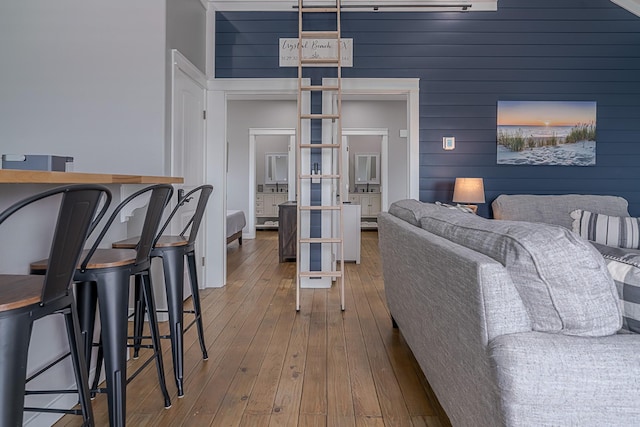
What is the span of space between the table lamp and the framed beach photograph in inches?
21.6

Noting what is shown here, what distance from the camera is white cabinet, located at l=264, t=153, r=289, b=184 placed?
10070 mm

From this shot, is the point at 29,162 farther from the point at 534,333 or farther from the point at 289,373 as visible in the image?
the point at 534,333

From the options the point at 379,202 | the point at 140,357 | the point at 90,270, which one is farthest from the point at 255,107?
the point at 90,270

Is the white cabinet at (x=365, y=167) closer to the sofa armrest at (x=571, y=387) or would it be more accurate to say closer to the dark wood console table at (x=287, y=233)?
the dark wood console table at (x=287, y=233)

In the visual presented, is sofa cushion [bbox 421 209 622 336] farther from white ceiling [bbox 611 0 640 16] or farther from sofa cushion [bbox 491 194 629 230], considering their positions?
white ceiling [bbox 611 0 640 16]

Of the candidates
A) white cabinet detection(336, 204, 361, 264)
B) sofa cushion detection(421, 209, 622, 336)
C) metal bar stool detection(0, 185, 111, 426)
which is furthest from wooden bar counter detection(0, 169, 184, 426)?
white cabinet detection(336, 204, 361, 264)

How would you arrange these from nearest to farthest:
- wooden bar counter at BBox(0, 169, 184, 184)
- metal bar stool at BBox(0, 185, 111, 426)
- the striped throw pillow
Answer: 1. metal bar stool at BBox(0, 185, 111, 426)
2. wooden bar counter at BBox(0, 169, 184, 184)
3. the striped throw pillow

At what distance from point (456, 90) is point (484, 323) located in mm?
3706

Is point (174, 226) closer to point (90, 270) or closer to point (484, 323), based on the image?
point (90, 270)

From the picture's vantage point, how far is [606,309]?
108 centimetres

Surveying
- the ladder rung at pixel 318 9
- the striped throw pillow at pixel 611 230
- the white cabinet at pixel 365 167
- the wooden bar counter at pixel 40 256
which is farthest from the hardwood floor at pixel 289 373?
the white cabinet at pixel 365 167

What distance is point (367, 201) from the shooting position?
384 inches

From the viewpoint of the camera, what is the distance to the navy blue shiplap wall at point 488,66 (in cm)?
429

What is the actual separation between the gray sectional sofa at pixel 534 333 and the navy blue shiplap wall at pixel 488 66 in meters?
3.16
